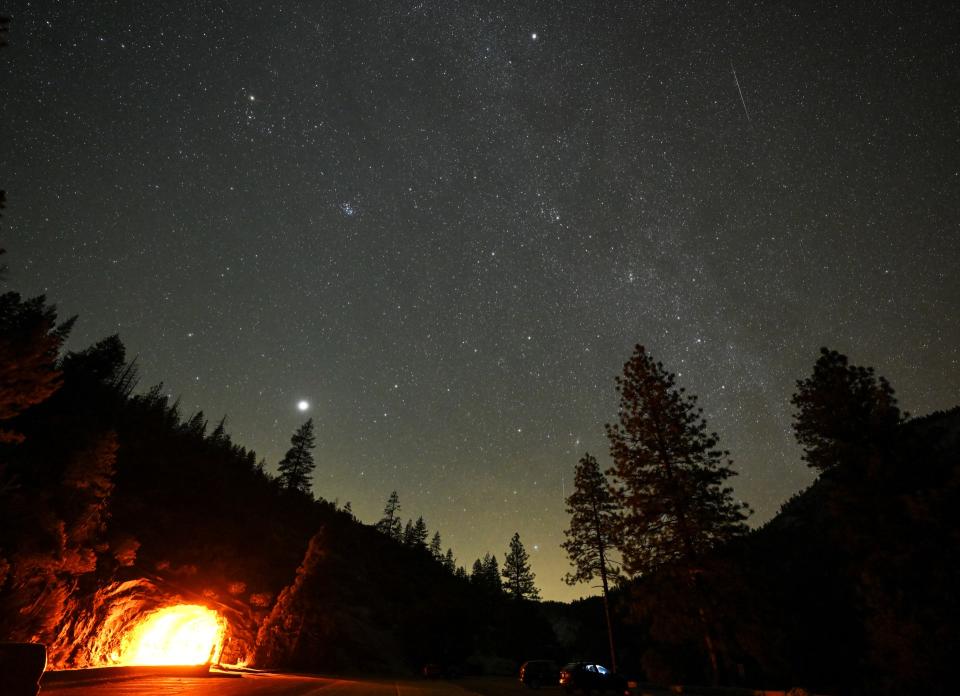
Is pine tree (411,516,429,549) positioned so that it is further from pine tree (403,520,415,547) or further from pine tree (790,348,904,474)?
pine tree (790,348,904,474)

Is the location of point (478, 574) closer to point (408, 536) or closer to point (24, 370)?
point (408, 536)

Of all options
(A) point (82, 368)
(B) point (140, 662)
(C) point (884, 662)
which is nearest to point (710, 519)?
(C) point (884, 662)

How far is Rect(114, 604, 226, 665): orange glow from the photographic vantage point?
31.4 metres

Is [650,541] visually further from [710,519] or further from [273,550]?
[273,550]

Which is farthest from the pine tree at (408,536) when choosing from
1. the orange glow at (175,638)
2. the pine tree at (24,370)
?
the pine tree at (24,370)

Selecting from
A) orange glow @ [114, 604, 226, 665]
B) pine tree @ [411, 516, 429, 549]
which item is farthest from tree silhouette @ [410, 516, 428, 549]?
orange glow @ [114, 604, 226, 665]

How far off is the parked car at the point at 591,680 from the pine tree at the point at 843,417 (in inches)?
565

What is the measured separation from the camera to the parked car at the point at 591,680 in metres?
22.8

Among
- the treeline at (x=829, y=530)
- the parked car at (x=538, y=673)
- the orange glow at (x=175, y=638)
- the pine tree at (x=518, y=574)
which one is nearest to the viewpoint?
the treeline at (x=829, y=530)

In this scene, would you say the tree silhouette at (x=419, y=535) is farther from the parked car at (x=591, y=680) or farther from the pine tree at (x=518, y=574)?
the parked car at (x=591, y=680)

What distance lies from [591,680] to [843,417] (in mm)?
17455

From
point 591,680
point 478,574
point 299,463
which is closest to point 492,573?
point 478,574

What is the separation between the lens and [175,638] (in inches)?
1554

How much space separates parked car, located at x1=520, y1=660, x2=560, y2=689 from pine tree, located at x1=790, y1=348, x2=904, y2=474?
20.4 meters
